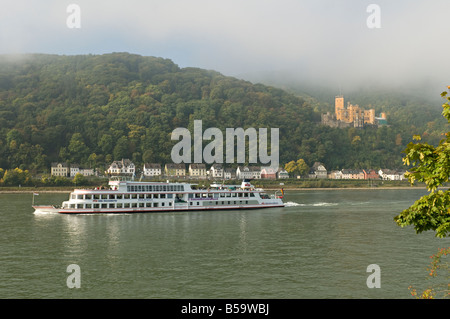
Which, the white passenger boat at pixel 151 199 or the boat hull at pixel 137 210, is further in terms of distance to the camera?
the white passenger boat at pixel 151 199

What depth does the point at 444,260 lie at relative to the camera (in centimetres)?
2923

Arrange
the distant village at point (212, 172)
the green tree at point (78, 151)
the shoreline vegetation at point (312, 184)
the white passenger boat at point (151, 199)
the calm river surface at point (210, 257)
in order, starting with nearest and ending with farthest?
the calm river surface at point (210, 257)
the white passenger boat at point (151, 199)
the shoreline vegetation at point (312, 184)
the distant village at point (212, 172)
the green tree at point (78, 151)

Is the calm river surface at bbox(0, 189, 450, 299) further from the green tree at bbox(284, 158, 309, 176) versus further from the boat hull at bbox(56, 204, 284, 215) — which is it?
the green tree at bbox(284, 158, 309, 176)

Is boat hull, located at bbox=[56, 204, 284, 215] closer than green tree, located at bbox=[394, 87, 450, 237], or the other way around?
green tree, located at bbox=[394, 87, 450, 237]

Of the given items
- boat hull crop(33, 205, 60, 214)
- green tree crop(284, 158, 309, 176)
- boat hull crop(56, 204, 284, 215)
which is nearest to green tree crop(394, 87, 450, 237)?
boat hull crop(56, 204, 284, 215)

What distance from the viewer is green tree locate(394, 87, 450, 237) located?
36.4 ft

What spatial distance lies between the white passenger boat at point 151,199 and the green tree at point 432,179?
174 feet

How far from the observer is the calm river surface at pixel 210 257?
2308 cm

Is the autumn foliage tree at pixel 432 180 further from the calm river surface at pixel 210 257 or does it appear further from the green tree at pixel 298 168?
the green tree at pixel 298 168

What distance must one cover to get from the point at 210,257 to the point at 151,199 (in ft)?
108

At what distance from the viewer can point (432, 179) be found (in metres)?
11.3

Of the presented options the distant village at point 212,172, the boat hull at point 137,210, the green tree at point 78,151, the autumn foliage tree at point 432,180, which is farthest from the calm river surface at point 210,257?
the green tree at point 78,151

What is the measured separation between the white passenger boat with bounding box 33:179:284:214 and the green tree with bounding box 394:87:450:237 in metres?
52.9

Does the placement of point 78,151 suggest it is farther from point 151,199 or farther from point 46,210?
point 151,199
